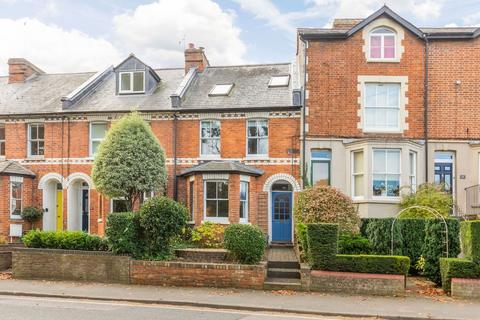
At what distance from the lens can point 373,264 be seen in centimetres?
1545

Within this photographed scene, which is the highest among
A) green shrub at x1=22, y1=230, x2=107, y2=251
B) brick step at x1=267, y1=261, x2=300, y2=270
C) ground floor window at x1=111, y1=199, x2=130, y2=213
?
ground floor window at x1=111, y1=199, x2=130, y2=213

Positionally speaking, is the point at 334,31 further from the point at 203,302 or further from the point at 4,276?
the point at 4,276


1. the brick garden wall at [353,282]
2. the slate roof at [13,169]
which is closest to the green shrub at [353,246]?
the brick garden wall at [353,282]

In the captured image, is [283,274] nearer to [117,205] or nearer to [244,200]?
[244,200]

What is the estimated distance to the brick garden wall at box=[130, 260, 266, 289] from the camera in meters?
15.7

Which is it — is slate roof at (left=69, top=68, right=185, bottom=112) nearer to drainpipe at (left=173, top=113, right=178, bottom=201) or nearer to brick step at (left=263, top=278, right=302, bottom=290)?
drainpipe at (left=173, top=113, right=178, bottom=201)

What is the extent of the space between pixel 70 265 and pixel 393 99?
49.4 ft

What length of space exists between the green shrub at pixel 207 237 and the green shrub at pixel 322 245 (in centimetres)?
548

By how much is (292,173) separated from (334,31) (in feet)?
21.8

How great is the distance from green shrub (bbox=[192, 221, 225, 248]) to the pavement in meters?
5.07

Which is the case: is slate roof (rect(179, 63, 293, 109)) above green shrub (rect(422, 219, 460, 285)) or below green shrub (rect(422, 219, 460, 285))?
above

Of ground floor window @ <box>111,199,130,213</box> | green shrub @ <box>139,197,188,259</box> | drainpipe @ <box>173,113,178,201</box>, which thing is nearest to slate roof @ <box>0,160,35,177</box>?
ground floor window @ <box>111,199,130,213</box>

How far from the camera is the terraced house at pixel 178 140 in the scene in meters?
24.0

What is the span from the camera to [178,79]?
28.8 metres
